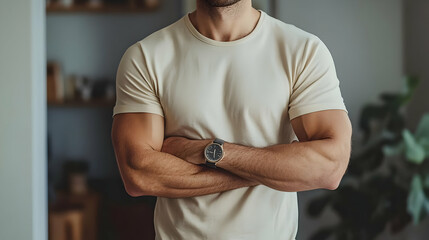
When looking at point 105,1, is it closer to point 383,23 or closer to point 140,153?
point 383,23

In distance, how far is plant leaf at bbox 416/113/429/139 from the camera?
3.68m

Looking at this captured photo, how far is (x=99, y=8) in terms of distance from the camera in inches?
190

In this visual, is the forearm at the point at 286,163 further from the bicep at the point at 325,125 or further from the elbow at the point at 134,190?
the elbow at the point at 134,190

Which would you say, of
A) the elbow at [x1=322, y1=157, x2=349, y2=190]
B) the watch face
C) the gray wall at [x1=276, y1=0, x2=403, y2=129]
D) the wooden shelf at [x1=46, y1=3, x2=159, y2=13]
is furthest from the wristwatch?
the wooden shelf at [x1=46, y1=3, x2=159, y2=13]

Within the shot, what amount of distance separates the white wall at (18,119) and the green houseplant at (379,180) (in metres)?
1.84

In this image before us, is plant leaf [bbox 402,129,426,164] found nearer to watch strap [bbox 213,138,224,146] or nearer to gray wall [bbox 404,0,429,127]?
gray wall [bbox 404,0,429,127]

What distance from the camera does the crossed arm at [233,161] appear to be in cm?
146

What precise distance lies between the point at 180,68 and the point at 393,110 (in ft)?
8.40

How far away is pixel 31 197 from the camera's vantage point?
2938 millimetres

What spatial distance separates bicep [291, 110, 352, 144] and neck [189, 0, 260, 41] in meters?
0.28

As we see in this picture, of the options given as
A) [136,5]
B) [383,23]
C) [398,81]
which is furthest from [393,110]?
[136,5]

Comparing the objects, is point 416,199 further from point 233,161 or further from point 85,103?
point 85,103

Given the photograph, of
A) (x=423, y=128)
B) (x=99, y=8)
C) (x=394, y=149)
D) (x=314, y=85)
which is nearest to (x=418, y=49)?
(x=423, y=128)

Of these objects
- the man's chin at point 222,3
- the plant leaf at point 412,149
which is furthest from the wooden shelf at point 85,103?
the man's chin at point 222,3
